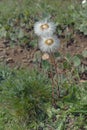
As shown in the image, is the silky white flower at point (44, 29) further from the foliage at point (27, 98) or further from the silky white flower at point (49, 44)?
the foliage at point (27, 98)

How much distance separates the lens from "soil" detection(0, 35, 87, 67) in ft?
14.7

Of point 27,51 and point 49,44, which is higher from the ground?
point 49,44

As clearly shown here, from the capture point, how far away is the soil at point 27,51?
448 centimetres

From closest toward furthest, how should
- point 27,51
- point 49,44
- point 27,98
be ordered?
point 49,44 < point 27,98 < point 27,51

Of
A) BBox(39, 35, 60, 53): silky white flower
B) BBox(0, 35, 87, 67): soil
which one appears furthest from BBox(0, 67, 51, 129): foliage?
BBox(0, 35, 87, 67): soil

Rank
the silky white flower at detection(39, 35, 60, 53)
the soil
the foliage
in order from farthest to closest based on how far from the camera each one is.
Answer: the soil → the foliage → the silky white flower at detection(39, 35, 60, 53)

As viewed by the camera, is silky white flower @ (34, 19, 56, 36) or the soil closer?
silky white flower @ (34, 19, 56, 36)

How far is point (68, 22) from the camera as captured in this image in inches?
187

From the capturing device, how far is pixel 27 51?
4652mm

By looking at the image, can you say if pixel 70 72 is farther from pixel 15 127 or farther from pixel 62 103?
pixel 15 127

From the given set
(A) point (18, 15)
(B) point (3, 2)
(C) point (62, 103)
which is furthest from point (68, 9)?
(C) point (62, 103)

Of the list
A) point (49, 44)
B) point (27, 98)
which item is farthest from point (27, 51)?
point (49, 44)

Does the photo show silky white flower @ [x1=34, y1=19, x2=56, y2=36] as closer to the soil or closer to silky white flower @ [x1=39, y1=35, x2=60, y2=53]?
silky white flower @ [x1=39, y1=35, x2=60, y2=53]

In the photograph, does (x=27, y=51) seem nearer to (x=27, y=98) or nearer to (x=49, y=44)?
(x=27, y=98)
